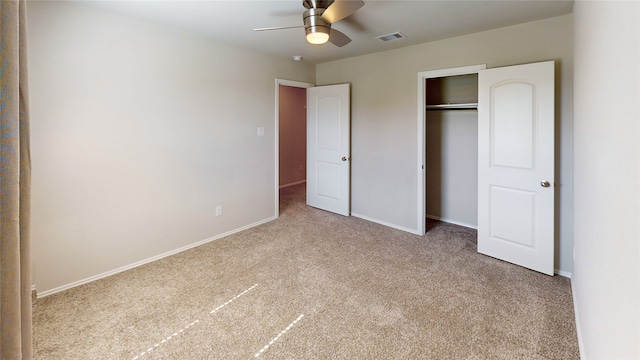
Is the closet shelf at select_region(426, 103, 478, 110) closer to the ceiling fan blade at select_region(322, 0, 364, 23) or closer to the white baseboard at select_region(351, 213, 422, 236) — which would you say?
the white baseboard at select_region(351, 213, 422, 236)

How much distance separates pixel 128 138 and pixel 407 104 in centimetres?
321

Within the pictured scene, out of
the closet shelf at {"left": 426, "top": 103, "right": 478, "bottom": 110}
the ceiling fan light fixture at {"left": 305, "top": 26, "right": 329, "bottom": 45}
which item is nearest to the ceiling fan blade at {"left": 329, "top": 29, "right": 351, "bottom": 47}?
the ceiling fan light fixture at {"left": 305, "top": 26, "right": 329, "bottom": 45}

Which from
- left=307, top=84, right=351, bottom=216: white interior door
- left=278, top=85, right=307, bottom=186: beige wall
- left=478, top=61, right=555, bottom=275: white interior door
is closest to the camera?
left=478, top=61, right=555, bottom=275: white interior door

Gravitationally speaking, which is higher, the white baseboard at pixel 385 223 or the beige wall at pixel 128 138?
the beige wall at pixel 128 138

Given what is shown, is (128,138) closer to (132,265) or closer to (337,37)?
(132,265)

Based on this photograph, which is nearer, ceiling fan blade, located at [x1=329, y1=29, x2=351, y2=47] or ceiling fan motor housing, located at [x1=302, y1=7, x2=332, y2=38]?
ceiling fan motor housing, located at [x1=302, y1=7, x2=332, y2=38]

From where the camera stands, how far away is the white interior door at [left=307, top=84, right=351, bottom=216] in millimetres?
4570

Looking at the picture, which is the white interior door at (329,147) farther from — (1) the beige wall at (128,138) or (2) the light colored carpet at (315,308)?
(2) the light colored carpet at (315,308)

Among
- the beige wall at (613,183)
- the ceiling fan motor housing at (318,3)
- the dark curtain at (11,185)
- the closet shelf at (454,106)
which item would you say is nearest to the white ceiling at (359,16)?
the ceiling fan motor housing at (318,3)

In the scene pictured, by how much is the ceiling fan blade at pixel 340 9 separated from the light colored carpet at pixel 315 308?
2.19m

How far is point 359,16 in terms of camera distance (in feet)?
9.18

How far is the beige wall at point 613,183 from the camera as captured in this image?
790mm

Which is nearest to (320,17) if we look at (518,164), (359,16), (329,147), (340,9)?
(340,9)

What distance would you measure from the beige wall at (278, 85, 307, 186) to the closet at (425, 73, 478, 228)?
11.4ft
